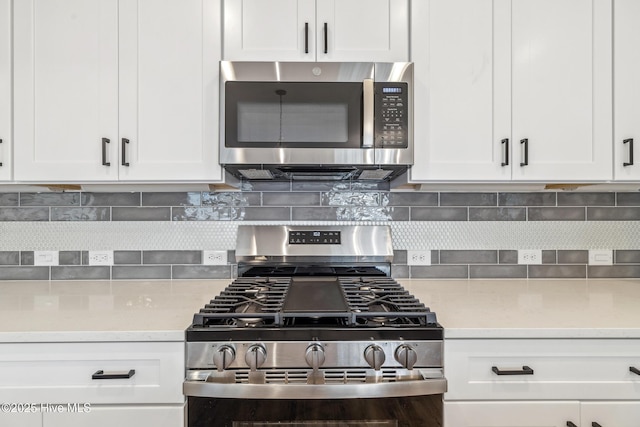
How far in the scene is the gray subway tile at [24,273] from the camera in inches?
69.3

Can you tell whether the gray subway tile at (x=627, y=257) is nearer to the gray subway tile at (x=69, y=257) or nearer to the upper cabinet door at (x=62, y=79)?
the upper cabinet door at (x=62, y=79)

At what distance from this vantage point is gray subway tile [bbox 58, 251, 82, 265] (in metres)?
1.77

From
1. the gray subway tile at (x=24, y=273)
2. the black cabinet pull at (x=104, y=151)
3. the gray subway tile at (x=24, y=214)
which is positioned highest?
the black cabinet pull at (x=104, y=151)

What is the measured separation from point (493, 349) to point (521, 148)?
83 centimetres

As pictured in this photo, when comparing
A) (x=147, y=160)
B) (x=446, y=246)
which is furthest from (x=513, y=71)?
(x=147, y=160)

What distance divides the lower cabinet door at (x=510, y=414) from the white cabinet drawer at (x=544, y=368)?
22 millimetres

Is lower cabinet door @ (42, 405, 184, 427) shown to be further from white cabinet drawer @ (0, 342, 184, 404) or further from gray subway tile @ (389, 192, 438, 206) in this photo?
gray subway tile @ (389, 192, 438, 206)

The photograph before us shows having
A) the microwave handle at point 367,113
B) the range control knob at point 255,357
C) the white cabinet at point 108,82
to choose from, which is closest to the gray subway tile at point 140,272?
the white cabinet at point 108,82

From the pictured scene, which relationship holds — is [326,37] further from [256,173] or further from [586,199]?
[586,199]

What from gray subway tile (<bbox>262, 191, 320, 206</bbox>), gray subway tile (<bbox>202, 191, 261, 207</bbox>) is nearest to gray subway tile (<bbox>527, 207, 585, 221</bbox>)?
gray subway tile (<bbox>262, 191, 320, 206</bbox>)

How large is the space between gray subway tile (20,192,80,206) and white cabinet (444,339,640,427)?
176cm

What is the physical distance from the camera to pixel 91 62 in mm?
1462

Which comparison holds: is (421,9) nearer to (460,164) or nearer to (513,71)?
(513,71)

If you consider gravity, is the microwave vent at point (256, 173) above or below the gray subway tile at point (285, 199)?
above
